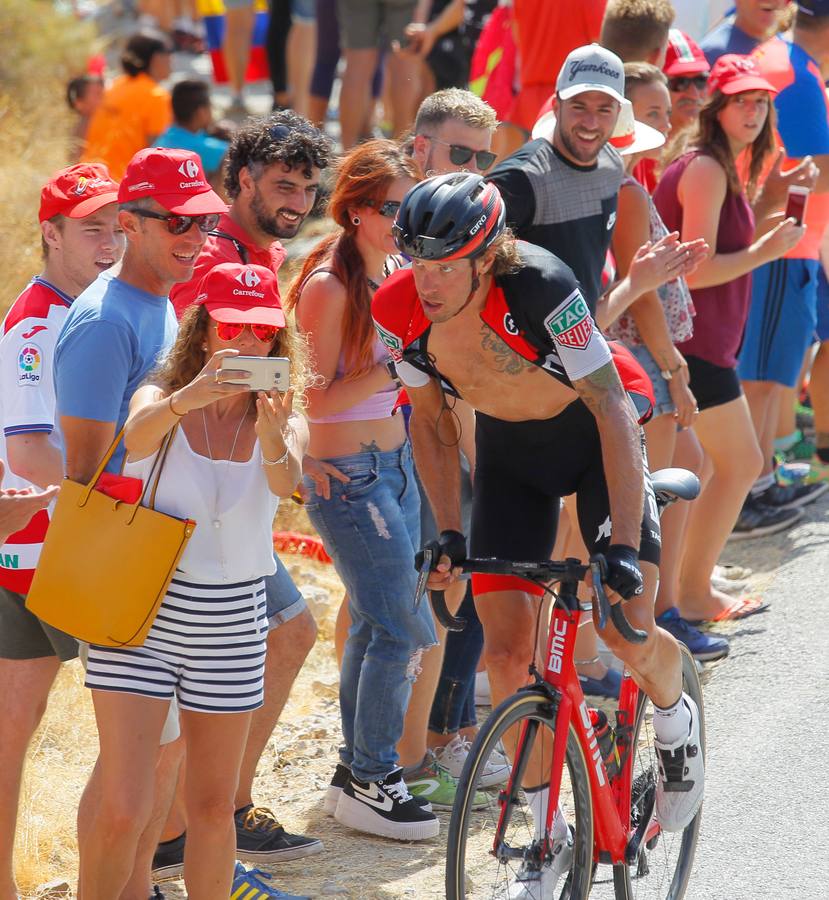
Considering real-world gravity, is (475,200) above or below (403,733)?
above

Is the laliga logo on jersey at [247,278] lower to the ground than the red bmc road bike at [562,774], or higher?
higher

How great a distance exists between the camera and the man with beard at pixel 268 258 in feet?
14.0

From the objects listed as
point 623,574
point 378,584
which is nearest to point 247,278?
point 623,574

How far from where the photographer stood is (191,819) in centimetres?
346

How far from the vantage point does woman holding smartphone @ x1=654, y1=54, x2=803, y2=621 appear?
5797mm

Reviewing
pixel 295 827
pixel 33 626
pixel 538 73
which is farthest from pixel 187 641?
pixel 538 73

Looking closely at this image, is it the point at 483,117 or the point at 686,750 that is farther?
the point at 483,117

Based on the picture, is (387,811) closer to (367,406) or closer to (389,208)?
(367,406)

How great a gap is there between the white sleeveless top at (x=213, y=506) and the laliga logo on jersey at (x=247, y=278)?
0.43 m

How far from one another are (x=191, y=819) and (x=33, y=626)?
743mm

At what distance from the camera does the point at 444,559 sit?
3.59 meters

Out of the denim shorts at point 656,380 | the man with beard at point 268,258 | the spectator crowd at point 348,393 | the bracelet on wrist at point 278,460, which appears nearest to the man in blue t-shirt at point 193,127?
the spectator crowd at point 348,393

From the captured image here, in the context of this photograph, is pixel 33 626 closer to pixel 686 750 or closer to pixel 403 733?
pixel 403 733

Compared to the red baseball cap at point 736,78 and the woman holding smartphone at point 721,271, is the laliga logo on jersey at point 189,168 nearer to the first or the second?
the woman holding smartphone at point 721,271
